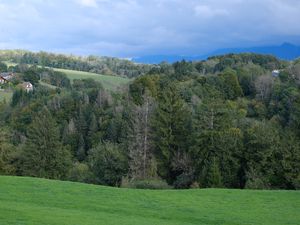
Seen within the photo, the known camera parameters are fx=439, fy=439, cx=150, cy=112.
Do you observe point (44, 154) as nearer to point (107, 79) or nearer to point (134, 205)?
point (134, 205)

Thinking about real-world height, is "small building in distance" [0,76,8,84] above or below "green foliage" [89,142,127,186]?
above

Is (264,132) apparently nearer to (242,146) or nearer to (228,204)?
(242,146)

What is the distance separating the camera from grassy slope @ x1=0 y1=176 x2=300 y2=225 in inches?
592

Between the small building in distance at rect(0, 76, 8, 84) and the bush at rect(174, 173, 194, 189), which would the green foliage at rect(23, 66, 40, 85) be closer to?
the small building in distance at rect(0, 76, 8, 84)

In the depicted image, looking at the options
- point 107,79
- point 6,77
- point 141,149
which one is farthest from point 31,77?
point 141,149

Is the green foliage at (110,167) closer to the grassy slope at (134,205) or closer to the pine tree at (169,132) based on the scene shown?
the pine tree at (169,132)

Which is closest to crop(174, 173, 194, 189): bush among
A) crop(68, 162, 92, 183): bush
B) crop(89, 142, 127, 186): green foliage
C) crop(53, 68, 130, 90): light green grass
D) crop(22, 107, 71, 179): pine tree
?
crop(89, 142, 127, 186): green foliage

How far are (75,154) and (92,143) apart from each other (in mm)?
3509

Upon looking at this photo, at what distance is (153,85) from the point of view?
81625mm

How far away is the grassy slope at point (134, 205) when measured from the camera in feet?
49.3

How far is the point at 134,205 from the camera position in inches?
750

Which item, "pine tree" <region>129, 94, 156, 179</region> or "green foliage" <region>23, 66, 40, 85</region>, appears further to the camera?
"green foliage" <region>23, 66, 40, 85</region>

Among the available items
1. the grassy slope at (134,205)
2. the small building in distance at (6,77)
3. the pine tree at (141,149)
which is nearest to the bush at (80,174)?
the pine tree at (141,149)

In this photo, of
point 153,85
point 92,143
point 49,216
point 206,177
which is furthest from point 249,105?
point 49,216
